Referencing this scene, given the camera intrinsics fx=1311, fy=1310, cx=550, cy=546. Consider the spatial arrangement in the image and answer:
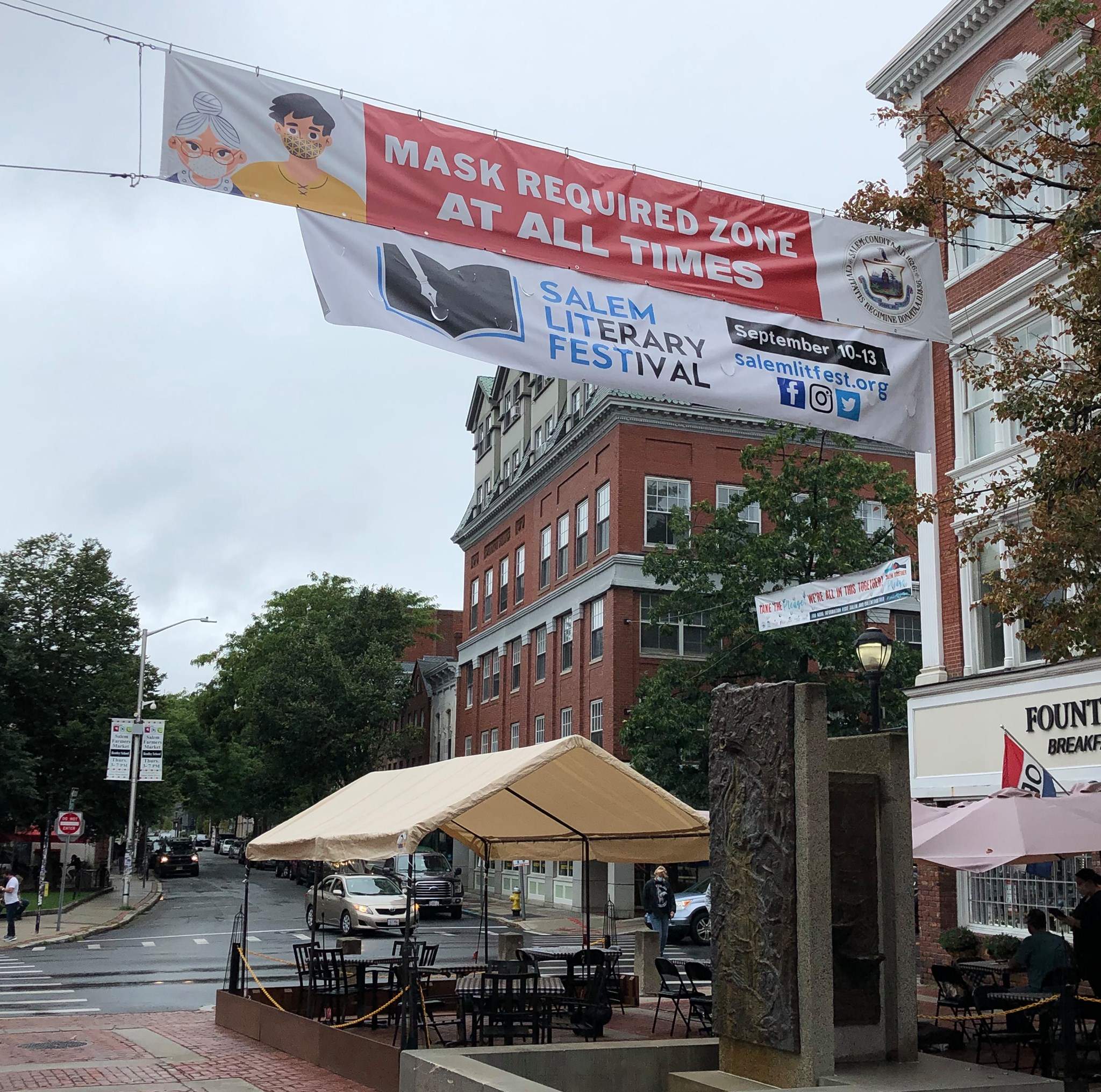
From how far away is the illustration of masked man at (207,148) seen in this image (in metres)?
9.59

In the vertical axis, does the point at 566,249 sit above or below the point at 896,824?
above

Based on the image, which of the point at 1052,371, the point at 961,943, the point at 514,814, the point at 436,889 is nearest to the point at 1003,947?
the point at 961,943

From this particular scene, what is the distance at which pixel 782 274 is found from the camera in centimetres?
1206

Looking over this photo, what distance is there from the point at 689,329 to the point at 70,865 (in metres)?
52.3

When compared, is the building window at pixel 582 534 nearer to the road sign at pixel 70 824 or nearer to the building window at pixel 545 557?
the building window at pixel 545 557

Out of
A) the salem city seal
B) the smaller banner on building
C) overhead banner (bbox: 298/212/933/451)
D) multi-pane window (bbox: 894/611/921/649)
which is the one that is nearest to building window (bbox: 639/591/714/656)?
multi-pane window (bbox: 894/611/921/649)

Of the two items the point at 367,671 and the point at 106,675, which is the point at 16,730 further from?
the point at 367,671

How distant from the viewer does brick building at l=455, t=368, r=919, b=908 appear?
42.1 meters

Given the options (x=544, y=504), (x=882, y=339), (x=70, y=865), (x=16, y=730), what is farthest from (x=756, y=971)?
(x=70, y=865)

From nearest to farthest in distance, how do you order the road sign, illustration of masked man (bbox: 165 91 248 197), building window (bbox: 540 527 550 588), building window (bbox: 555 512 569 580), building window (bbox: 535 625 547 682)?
illustration of masked man (bbox: 165 91 248 197) < the road sign < building window (bbox: 555 512 569 580) < building window (bbox: 535 625 547 682) < building window (bbox: 540 527 550 588)

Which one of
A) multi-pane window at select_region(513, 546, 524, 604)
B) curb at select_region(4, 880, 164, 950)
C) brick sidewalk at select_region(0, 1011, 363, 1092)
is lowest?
curb at select_region(4, 880, 164, 950)

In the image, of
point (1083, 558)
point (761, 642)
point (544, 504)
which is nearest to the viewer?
point (1083, 558)

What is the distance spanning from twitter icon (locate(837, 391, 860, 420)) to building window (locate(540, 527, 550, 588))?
121ft

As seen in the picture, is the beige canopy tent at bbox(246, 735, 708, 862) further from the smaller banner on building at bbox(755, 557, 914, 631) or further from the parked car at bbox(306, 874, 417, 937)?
the parked car at bbox(306, 874, 417, 937)
